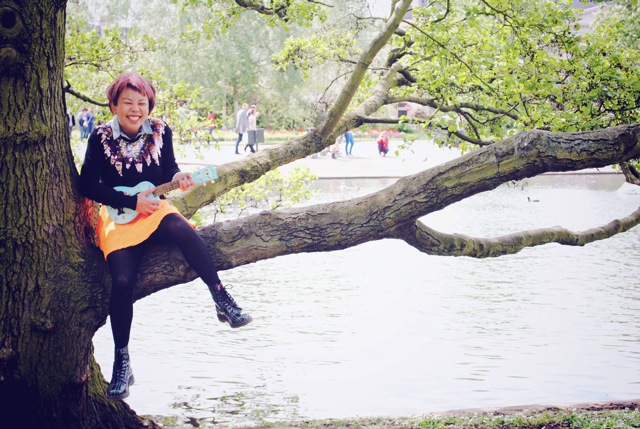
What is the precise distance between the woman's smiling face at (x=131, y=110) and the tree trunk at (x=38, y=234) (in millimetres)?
489

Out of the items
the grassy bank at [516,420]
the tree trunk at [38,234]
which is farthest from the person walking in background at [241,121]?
the tree trunk at [38,234]

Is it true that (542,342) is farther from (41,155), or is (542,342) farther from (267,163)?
(41,155)

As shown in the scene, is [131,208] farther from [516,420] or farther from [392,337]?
[392,337]

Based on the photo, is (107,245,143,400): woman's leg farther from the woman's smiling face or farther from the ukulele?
the woman's smiling face

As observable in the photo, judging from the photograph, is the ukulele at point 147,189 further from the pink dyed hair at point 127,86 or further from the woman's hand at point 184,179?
the pink dyed hair at point 127,86

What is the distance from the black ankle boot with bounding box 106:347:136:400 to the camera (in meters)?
4.82

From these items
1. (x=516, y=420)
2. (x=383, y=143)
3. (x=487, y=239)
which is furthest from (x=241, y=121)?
(x=516, y=420)

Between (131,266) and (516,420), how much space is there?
3136 mm

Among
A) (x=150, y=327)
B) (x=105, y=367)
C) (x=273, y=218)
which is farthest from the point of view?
(x=150, y=327)

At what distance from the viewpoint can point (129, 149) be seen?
495cm

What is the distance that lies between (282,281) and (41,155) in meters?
9.64

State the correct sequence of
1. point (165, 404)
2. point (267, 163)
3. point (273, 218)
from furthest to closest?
1. point (165, 404)
2. point (267, 163)
3. point (273, 218)

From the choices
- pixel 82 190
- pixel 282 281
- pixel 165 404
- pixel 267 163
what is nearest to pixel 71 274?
pixel 82 190

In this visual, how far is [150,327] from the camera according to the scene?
38.0 feet
